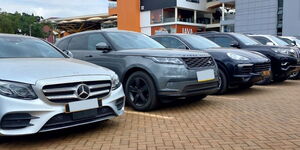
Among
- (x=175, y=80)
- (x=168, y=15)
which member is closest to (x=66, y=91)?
(x=175, y=80)

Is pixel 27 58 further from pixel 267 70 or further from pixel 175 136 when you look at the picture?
pixel 267 70

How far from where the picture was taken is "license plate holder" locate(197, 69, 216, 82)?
227 inches

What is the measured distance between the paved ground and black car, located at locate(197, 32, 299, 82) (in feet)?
9.85

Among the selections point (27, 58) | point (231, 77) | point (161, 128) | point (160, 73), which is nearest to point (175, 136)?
point (161, 128)

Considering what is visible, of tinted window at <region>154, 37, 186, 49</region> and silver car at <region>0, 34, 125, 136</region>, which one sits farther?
tinted window at <region>154, 37, 186, 49</region>

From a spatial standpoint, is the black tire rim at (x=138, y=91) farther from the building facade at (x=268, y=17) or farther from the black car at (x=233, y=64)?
the building facade at (x=268, y=17)

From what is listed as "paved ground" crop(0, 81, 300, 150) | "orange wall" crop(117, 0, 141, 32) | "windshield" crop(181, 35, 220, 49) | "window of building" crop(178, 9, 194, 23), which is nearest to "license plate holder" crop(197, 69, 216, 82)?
"paved ground" crop(0, 81, 300, 150)

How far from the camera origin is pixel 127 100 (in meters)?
6.11

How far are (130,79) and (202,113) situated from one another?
1439 millimetres

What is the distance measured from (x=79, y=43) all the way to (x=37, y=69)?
3.22m

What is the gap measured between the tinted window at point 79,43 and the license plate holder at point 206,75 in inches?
104

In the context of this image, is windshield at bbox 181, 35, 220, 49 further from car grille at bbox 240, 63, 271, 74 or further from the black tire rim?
the black tire rim

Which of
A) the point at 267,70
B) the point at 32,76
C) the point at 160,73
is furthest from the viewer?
the point at 267,70

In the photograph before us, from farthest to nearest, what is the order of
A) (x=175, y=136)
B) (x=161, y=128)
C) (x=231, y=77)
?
(x=231, y=77)
(x=161, y=128)
(x=175, y=136)
